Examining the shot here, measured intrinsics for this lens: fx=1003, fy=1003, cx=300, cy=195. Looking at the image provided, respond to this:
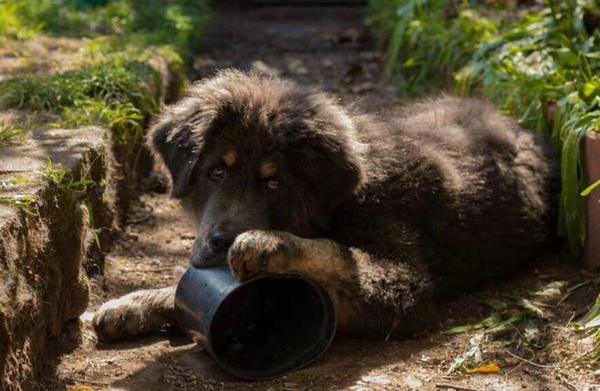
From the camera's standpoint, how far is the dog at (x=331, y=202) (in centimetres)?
495

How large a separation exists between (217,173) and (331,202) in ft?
1.99

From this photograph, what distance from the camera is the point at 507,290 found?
232 inches

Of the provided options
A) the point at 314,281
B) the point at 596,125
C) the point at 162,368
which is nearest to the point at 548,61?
the point at 596,125

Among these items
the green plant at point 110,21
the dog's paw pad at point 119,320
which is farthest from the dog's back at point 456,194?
the green plant at point 110,21

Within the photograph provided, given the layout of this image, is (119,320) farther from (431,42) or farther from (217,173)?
(431,42)

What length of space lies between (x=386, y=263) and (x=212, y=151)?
1.06 meters

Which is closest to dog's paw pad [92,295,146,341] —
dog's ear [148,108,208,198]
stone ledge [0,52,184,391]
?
stone ledge [0,52,184,391]

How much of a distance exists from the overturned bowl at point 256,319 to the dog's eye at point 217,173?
52 centimetres

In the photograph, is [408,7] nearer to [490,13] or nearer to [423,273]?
[490,13]

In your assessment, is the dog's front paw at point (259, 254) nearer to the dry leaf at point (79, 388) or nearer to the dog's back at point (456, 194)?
the dog's back at point (456, 194)

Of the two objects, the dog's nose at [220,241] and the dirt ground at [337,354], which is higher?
the dog's nose at [220,241]

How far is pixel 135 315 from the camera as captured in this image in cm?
514

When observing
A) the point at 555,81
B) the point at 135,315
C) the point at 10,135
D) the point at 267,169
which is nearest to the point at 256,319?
the point at 135,315

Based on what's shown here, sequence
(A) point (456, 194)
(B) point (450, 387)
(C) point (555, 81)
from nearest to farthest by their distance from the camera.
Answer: (B) point (450, 387) → (A) point (456, 194) → (C) point (555, 81)
